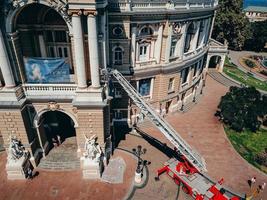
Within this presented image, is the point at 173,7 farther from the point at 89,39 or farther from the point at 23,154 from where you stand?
the point at 23,154

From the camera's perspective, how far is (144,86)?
37156 millimetres

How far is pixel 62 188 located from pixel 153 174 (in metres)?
10.5

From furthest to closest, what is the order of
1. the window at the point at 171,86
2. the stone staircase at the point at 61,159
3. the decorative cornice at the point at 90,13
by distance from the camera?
the window at the point at 171,86
the stone staircase at the point at 61,159
the decorative cornice at the point at 90,13

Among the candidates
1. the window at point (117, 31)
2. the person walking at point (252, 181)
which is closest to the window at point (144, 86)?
the window at point (117, 31)

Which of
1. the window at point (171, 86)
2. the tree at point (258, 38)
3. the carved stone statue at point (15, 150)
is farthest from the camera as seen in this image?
the tree at point (258, 38)

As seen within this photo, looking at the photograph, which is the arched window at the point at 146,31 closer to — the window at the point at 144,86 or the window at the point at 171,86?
the window at the point at 144,86

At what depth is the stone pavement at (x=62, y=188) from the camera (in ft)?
86.8

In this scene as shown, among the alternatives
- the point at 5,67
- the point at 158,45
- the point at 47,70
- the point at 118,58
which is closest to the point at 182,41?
the point at 158,45

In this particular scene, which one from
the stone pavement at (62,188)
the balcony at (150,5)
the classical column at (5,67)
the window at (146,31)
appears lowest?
the stone pavement at (62,188)

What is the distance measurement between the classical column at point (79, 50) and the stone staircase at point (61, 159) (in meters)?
10.4

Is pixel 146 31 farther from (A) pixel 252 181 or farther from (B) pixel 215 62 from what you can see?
(B) pixel 215 62

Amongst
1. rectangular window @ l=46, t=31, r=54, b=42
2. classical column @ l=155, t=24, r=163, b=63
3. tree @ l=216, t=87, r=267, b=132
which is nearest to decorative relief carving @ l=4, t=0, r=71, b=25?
rectangular window @ l=46, t=31, r=54, b=42

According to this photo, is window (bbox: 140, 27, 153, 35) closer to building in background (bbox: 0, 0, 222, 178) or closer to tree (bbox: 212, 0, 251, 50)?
building in background (bbox: 0, 0, 222, 178)

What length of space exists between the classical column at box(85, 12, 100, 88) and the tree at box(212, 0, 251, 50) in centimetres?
5108
